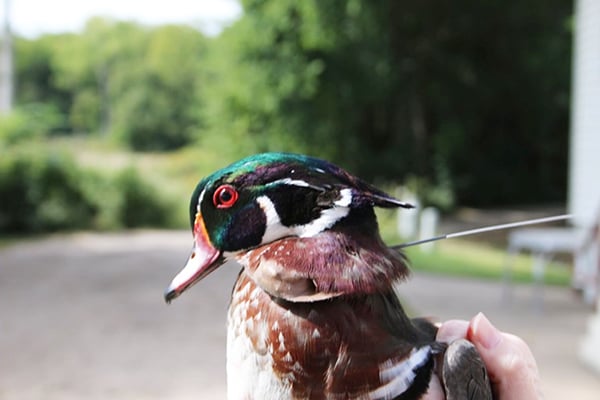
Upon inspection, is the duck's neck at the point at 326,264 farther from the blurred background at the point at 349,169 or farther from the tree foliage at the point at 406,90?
the tree foliage at the point at 406,90

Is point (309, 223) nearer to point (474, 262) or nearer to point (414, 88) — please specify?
point (474, 262)

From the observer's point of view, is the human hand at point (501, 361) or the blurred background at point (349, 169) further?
the blurred background at point (349, 169)

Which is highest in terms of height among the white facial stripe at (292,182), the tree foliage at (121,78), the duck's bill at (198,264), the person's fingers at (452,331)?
the tree foliage at (121,78)

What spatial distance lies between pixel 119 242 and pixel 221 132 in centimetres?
308

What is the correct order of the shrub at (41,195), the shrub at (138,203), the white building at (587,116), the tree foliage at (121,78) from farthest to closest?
the tree foliage at (121,78) < the shrub at (138,203) < the shrub at (41,195) < the white building at (587,116)

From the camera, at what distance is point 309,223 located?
96 cm

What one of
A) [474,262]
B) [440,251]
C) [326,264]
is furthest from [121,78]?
[326,264]

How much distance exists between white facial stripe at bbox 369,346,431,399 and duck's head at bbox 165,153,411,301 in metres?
0.10

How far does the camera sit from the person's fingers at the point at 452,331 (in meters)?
1.08

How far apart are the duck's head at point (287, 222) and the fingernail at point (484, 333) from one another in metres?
0.17

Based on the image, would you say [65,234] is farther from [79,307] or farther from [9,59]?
[9,59]

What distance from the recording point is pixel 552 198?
17.2m

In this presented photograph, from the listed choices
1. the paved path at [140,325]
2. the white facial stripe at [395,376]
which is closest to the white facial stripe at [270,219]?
the white facial stripe at [395,376]

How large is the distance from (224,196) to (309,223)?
123mm
